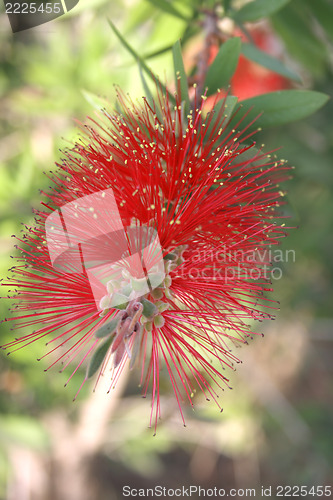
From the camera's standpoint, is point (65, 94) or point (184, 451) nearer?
point (65, 94)

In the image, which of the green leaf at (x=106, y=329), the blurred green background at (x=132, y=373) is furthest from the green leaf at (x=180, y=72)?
the green leaf at (x=106, y=329)

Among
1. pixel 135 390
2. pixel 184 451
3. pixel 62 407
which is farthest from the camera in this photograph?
pixel 184 451

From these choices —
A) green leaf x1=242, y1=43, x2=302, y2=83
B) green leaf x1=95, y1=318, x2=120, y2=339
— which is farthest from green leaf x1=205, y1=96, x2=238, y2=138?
green leaf x1=95, y1=318, x2=120, y2=339

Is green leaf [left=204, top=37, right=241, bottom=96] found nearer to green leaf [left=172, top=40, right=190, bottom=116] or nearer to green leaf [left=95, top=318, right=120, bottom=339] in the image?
green leaf [left=172, top=40, right=190, bottom=116]

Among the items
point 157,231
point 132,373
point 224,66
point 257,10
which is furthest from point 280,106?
point 132,373

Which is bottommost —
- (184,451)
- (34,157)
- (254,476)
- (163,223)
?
(254,476)

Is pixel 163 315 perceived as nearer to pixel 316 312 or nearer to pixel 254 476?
pixel 316 312

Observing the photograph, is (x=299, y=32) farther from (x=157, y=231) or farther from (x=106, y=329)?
(x=106, y=329)

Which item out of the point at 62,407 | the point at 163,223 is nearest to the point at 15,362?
the point at 62,407
